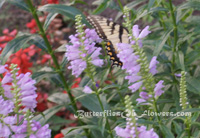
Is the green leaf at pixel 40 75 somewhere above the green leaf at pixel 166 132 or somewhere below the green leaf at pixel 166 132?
above

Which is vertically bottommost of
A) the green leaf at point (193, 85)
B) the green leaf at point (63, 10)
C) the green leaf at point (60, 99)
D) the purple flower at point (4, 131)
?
the green leaf at point (60, 99)

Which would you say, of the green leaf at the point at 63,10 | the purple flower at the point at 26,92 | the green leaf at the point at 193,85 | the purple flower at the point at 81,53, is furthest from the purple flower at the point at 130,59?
the green leaf at the point at 193,85

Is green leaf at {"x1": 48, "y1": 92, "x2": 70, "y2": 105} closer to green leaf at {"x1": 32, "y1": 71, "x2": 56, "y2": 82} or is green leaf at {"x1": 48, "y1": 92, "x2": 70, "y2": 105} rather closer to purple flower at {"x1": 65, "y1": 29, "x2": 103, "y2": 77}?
green leaf at {"x1": 32, "y1": 71, "x2": 56, "y2": 82}

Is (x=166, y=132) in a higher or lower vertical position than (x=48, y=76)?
lower

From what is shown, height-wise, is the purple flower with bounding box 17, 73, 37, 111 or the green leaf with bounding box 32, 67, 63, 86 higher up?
the purple flower with bounding box 17, 73, 37, 111

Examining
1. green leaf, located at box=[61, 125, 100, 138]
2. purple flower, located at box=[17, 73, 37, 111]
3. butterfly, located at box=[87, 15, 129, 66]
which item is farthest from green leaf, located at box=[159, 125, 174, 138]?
butterfly, located at box=[87, 15, 129, 66]

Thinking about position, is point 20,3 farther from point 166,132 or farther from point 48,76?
point 166,132

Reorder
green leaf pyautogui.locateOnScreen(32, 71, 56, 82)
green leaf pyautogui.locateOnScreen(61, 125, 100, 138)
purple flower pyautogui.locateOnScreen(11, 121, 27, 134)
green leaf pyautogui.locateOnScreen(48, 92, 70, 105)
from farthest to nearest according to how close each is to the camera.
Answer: green leaf pyautogui.locateOnScreen(48, 92, 70, 105)
green leaf pyautogui.locateOnScreen(32, 71, 56, 82)
green leaf pyautogui.locateOnScreen(61, 125, 100, 138)
purple flower pyautogui.locateOnScreen(11, 121, 27, 134)

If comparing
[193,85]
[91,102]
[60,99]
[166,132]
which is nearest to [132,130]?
[166,132]

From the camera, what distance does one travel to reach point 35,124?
1.84 m

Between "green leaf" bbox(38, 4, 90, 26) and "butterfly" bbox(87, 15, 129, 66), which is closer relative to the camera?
"green leaf" bbox(38, 4, 90, 26)

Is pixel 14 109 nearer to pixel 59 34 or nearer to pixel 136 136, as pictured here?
pixel 136 136

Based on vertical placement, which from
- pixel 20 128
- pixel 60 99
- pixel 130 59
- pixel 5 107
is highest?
pixel 130 59

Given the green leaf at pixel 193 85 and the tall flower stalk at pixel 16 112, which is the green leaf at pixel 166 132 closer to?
the tall flower stalk at pixel 16 112
